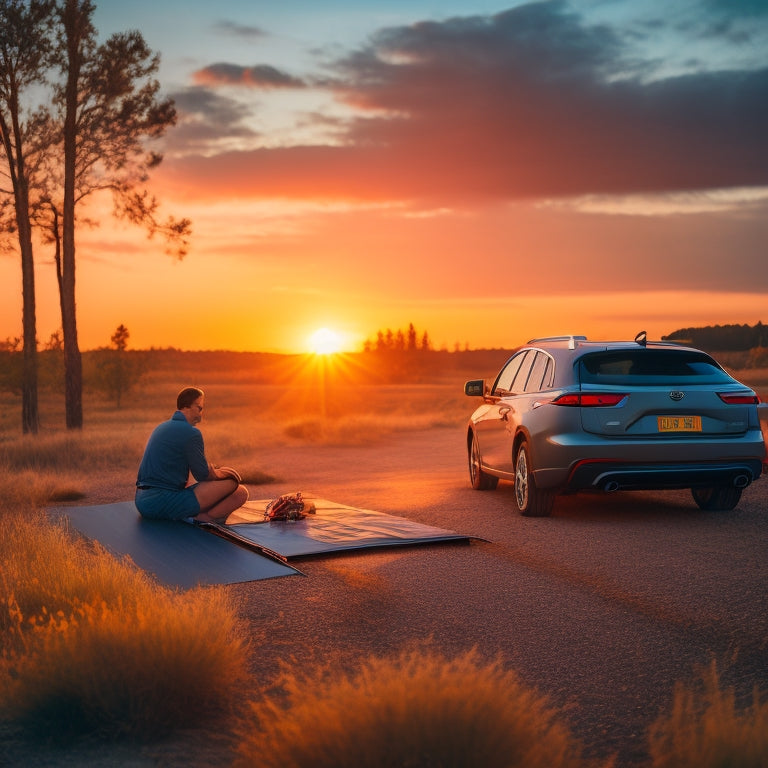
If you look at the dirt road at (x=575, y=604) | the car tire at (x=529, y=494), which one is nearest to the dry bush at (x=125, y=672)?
the dirt road at (x=575, y=604)

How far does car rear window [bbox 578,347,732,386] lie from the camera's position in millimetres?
10297

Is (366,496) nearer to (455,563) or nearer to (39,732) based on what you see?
(455,563)

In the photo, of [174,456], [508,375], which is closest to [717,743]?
[174,456]

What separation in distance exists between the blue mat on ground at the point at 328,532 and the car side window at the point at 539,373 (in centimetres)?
209

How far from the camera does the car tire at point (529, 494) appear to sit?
10.8 metres

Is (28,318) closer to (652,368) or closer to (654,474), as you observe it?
(652,368)

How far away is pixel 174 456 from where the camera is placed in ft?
34.6

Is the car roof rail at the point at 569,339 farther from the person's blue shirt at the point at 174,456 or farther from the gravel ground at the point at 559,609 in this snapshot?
the person's blue shirt at the point at 174,456

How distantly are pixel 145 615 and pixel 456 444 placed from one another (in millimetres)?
22291

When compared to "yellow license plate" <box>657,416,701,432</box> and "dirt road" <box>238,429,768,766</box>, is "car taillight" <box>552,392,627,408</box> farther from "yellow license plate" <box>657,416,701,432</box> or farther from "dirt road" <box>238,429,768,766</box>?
"dirt road" <box>238,429,768,766</box>

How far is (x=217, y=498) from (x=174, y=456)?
675 millimetres

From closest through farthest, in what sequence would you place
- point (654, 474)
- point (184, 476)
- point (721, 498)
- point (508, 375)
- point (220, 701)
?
point (220, 701) → point (654, 474) → point (184, 476) → point (721, 498) → point (508, 375)

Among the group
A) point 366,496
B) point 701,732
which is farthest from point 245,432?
point 701,732

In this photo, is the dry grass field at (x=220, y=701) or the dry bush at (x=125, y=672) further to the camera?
the dry bush at (x=125, y=672)
